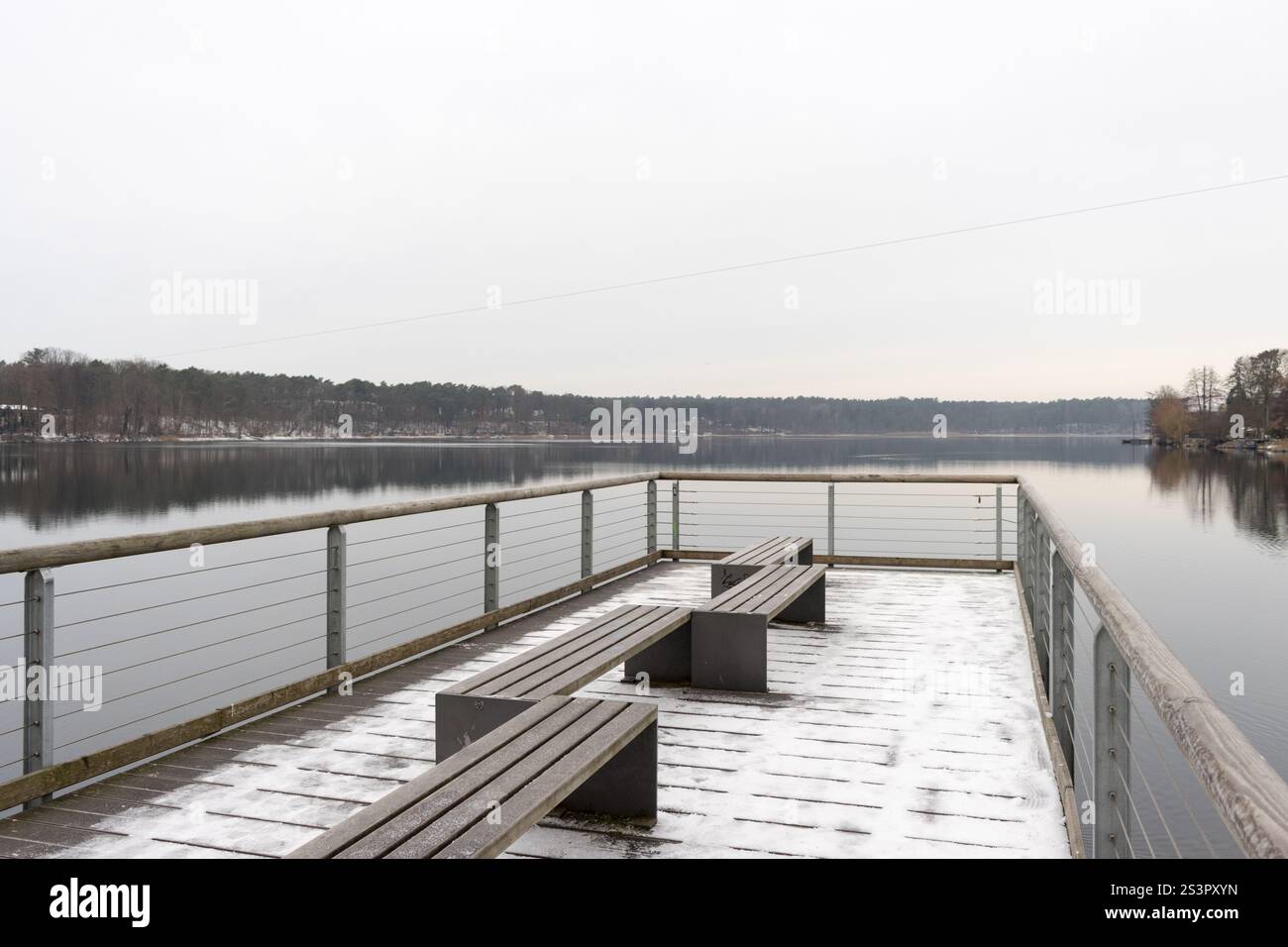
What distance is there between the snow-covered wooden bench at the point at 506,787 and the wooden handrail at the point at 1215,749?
1.40 m

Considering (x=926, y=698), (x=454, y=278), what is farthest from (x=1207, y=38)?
(x=454, y=278)

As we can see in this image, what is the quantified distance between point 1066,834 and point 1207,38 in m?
18.1

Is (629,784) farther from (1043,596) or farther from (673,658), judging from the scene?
(1043,596)

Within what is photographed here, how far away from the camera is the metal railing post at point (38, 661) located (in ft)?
9.80

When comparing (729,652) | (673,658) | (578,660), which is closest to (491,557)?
(673,658)

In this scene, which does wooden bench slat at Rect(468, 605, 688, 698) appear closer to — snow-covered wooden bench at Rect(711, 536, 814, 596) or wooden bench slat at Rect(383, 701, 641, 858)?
wooden bench slat at Rect(383, 701, 641, 858)

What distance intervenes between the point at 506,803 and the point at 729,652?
8.19 feet

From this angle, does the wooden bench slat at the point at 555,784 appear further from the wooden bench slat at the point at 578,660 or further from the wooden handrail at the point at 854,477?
the wooden handrail at the point at 854,477

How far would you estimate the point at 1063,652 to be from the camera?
326 cm

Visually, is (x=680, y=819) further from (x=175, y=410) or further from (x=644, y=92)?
(x=175, y=410)

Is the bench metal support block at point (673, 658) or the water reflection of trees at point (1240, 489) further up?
the bench metal support block at point (673, 658)

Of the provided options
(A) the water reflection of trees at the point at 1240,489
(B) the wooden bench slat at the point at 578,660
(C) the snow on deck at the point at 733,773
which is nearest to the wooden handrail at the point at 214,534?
(C) the snow on deck at the point at 733,773

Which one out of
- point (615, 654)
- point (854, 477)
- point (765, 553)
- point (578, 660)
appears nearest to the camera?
point (578, 660)

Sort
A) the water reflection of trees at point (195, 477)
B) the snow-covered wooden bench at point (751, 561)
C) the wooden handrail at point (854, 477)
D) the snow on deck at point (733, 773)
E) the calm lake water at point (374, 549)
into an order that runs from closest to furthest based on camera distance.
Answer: the snow on deck at point (733, 773)
the snow-covered wooden bench at point (751, 561)
the wooden handrail at point (854, 477)
the calm lake water at point (374, 549)
the water reflection of trees at point (195, 477)
